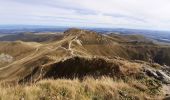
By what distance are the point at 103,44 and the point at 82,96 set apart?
5892 inches

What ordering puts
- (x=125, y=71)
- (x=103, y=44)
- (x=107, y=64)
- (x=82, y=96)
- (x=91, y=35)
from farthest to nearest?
(x=91, y=35) → (x=103, y=44) → (x=107, y=64) → (x=125, y=71) → (x=82, y=96)

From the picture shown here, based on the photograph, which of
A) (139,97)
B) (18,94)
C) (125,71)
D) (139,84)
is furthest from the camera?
(125,71)

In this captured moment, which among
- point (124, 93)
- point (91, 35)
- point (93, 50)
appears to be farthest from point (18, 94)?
point (91, 35)

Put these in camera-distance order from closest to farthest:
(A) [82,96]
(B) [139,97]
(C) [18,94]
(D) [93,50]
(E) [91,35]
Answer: (C) [18,94], (A) [82,96], (B) [139,97], (D) [93,50], (E) [91,35]

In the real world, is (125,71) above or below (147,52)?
above

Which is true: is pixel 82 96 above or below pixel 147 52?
above

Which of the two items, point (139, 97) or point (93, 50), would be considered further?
point (93, 50)

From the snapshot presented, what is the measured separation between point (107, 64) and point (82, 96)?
1206 cm

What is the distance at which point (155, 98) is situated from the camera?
1156 cm

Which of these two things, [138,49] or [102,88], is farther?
[138,49]

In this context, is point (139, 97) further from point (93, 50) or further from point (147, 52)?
point (147, 52)

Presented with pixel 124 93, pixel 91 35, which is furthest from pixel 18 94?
pixel 91 35

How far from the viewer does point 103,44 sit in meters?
160

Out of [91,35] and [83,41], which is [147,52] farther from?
[83,41]
